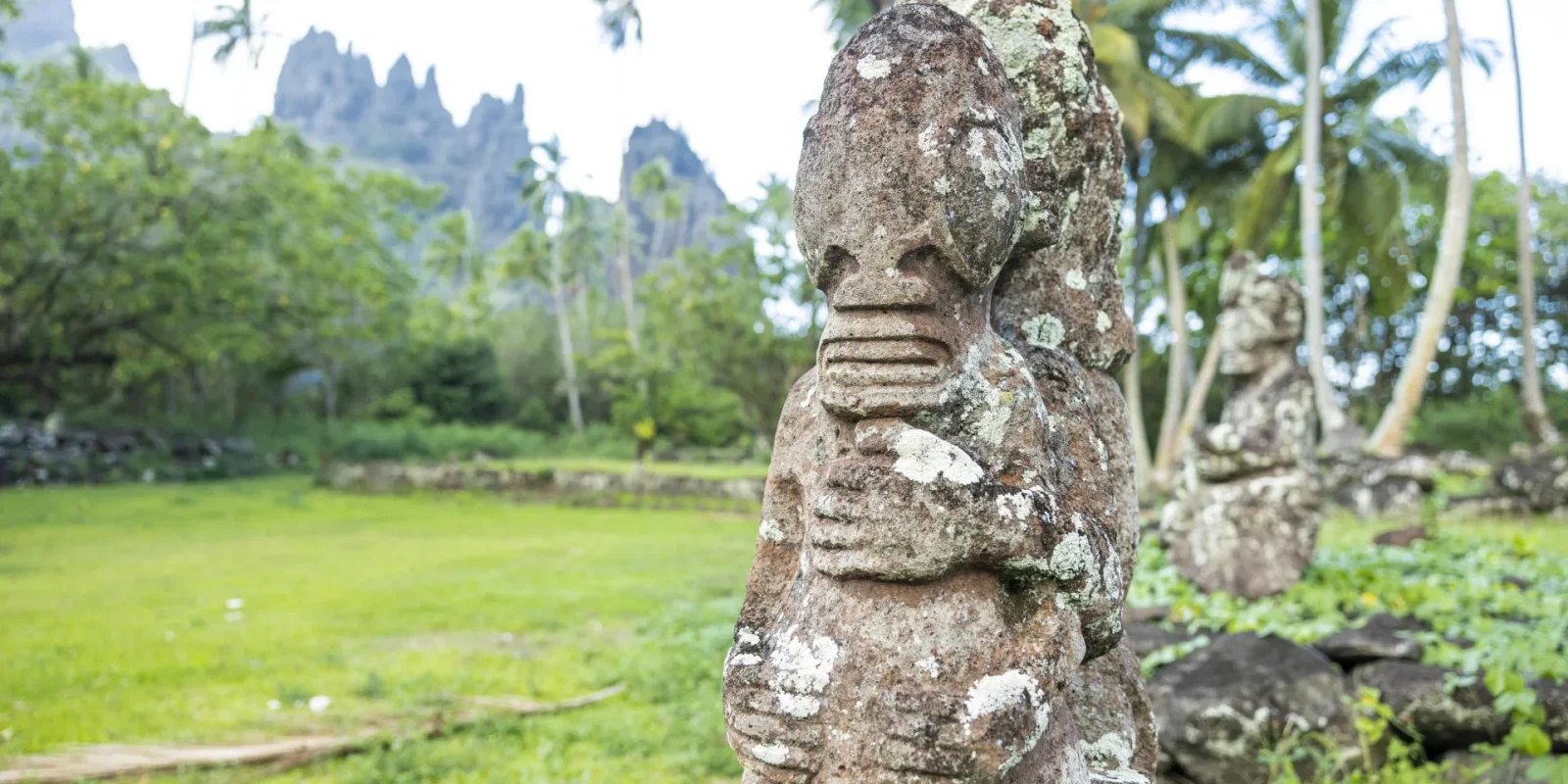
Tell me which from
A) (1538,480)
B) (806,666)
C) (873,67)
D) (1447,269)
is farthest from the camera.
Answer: (1447,269)

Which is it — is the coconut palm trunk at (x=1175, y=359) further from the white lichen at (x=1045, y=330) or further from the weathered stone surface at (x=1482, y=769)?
the white lichen at (x=1045, y=330)

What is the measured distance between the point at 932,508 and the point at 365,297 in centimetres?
2272

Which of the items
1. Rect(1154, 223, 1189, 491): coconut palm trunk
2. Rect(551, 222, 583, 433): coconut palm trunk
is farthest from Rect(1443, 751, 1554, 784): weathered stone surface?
Rect(551, 222, 583, 433): coconut palm trunk

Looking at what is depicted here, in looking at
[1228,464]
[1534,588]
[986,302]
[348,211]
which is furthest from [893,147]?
[348,211]

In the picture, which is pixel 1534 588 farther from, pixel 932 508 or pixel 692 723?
pixel 932 508

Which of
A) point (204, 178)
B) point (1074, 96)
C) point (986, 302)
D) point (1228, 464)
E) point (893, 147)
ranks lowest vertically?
point (1228, 464)

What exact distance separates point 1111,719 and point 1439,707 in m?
3.06

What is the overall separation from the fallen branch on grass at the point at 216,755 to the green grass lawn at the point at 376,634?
112 millimetres

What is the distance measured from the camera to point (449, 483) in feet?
68.2

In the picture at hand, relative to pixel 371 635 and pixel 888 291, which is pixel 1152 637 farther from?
pixel 371 635

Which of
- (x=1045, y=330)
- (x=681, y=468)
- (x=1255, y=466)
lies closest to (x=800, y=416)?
(x=1045, y=330)

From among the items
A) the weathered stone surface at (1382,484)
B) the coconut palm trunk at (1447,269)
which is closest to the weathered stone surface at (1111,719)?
the weathered stone surface at (1382,484)

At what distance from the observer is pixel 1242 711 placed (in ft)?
14.7

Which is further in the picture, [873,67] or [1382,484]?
[1382,484]
